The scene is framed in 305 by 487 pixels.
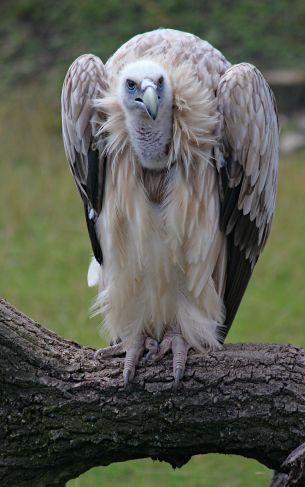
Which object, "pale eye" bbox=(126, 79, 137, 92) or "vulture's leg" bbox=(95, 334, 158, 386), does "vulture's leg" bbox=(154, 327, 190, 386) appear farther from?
"pale eye" bbox=(126, 79, 137, 92)

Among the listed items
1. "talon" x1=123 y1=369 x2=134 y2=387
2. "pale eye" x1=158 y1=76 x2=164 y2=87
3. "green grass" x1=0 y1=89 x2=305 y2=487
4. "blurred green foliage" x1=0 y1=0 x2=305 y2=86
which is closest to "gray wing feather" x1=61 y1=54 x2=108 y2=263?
"pale eye" x1=158 y1=76 x2=164 y2=87

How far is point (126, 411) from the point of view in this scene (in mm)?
4438

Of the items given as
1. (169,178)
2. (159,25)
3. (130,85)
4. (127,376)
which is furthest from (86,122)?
(159,25)

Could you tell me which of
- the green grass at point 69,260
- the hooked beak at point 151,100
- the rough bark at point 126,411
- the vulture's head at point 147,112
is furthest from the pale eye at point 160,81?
the green grass at point 69,260

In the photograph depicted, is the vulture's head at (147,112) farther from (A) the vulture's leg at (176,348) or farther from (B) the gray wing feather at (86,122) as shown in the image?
(A) the vulture's leg at (176,348)

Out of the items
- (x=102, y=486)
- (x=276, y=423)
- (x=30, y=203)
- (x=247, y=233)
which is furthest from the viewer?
(x=30, y=203)

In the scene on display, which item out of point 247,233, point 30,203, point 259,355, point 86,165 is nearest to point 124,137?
point 86,165

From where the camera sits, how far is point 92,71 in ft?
16.3

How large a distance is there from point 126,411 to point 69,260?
5.45 meters

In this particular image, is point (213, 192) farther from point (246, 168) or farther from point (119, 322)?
point (119, 322)

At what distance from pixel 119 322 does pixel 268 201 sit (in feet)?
3.10

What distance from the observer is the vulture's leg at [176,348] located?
4.59 meters

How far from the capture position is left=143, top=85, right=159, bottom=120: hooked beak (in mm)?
4508

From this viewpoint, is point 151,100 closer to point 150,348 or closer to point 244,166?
point 244,166
